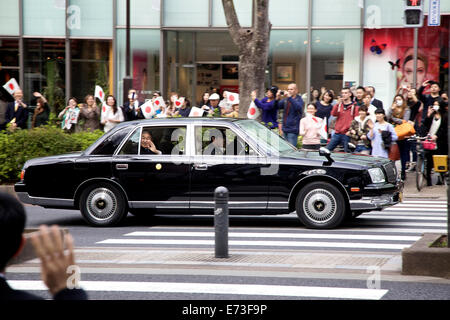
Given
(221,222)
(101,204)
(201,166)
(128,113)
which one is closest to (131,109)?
(128,113)

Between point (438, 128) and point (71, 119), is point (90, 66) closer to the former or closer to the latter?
point (71, 119)

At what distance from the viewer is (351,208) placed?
10719 mm

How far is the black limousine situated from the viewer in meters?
10.8

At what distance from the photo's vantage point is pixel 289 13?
77.8ft

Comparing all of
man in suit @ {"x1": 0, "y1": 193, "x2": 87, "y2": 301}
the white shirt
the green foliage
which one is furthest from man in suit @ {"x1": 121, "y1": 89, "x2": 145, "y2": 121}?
man in suit @ {"x1": 0, "y1": 193, "x2": 87, "y2": 301}

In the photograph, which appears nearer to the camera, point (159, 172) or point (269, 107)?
point (159, 172)

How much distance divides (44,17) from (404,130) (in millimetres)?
13856

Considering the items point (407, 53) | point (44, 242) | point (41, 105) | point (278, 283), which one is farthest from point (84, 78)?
point (44, 242)

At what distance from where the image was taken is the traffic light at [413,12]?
13.9 metres

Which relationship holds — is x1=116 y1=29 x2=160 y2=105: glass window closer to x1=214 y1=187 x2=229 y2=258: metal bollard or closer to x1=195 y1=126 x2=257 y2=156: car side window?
x1=195 y1=126 x2=257 y2=156: car side window

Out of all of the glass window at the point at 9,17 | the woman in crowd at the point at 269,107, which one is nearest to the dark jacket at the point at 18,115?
the woman in crowd at the point at 269,107

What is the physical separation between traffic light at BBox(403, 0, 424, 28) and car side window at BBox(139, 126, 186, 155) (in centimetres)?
517

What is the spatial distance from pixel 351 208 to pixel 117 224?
3.50m

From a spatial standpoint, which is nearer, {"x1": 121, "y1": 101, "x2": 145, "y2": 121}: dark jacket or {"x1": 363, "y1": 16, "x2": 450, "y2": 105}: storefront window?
{"x1": 121, "y1": 101, "x2": 145, "y2": 121}: dark jacket
